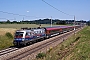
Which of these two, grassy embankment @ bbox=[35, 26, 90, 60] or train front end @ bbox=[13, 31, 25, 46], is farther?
train front end @ bbox=[13, 31, 25, 46]

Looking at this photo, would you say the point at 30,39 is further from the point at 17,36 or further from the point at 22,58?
A: the point at 22,58

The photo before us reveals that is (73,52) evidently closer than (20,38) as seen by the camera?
Yes

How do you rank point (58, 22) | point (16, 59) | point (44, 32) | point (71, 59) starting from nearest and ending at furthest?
point (71, 59), point (16, 59), point (44, 32), point (58, 22)

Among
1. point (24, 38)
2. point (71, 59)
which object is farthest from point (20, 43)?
point (71, 59)

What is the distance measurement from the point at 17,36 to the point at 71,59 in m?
19.1

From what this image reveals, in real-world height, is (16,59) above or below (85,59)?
below

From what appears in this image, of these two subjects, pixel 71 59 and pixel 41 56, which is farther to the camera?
pixel 41 56

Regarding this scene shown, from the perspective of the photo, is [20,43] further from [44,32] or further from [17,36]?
[44,32]

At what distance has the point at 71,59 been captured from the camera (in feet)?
47.4

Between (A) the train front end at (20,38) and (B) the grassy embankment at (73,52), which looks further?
(A) the train front end at (20,38)

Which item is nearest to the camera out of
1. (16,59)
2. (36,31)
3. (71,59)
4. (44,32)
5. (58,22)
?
(71,59)

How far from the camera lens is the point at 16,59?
2209 centimetres

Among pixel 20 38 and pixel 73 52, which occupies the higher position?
pixel 73 52

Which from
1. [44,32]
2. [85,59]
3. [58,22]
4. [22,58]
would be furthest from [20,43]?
[58,22]
